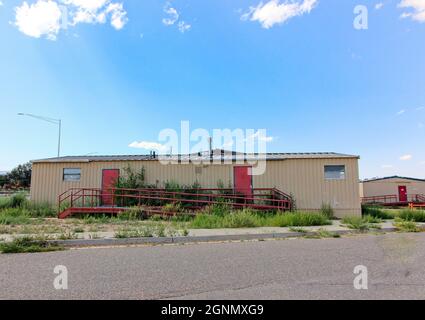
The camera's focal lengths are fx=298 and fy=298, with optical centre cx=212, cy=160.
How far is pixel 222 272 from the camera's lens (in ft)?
17.8

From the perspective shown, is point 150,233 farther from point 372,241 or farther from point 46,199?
point 46,199

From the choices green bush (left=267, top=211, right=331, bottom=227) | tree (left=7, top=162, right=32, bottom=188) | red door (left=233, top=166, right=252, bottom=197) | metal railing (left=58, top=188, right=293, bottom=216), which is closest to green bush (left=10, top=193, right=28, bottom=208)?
metal railing (left=58, top=188, right=293, bottom=216)

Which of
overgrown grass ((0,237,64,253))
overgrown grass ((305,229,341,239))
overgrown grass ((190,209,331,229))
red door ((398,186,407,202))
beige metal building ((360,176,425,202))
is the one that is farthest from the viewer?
beige metal building ((360,176,425,202))

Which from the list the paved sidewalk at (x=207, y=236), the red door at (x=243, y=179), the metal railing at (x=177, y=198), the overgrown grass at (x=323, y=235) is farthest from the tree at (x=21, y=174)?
the overgrown grass at (x=323, y=235)

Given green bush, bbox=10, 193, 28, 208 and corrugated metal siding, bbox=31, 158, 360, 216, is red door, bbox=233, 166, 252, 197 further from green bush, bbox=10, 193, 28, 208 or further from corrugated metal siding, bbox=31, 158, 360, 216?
green bush, bbox=10, 193, 28, 208

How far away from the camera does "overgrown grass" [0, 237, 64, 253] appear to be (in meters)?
7.30

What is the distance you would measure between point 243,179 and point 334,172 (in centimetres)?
494

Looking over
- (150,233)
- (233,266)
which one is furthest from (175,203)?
(233,266)

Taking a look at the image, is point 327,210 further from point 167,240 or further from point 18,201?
point 18,201

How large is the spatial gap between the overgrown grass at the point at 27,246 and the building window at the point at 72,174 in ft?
34.2

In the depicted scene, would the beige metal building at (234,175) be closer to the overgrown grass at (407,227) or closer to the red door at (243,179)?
the red door at (243,179)

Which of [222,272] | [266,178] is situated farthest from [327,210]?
[222,272]

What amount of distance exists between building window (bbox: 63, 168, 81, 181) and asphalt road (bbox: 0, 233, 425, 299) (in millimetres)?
11365
